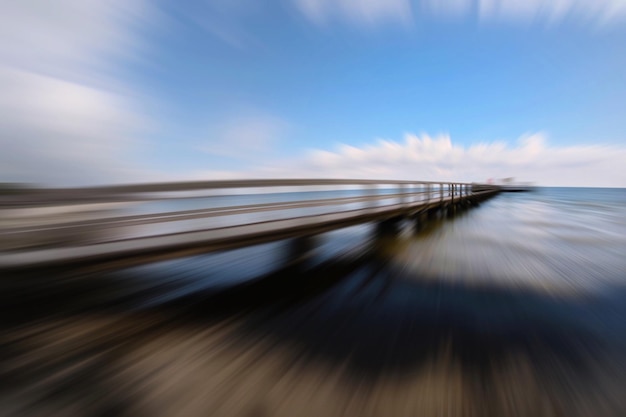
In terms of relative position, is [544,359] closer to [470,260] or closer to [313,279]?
[313,279]

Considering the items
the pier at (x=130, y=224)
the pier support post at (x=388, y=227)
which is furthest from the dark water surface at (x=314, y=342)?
the pier support post at (x=388, y=227)

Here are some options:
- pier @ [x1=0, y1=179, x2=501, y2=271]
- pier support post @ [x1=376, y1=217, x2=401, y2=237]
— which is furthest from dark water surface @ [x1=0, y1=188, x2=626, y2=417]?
pier support post @ [x1=376, y1=217, x2=401, y2=237]

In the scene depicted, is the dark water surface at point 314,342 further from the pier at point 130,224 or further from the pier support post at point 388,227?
the pier support post at point 388,227

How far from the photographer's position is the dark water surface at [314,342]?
1150mm

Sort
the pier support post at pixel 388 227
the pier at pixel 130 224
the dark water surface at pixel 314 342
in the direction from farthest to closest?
the pier support post at pixel 388 227 < the pier at pixel 130 224 < the dark water surface at pixel 314 342

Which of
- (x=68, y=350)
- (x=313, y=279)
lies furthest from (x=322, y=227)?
(x=68, y=350)

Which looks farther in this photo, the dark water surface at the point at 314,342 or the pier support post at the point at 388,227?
the pier support post at the point at 388,227

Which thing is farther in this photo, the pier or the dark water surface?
the pier

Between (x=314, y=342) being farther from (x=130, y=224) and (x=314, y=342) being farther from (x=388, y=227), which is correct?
(x=388, y=227)

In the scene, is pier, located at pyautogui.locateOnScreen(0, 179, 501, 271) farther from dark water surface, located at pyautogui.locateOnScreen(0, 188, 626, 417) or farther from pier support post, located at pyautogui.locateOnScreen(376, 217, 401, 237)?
pier support post, located at pyautogui.locateOnScreen(376, 217, 401, 237)

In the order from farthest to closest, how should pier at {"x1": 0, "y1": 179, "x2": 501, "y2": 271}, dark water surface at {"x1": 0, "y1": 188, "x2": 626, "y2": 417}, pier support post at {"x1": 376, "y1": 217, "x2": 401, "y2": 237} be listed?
pier support post at {"x1": 376, "y1": 217, "x2": 401, "y2": 237} < pier at {"x1": 0, "y1": 179, "x2": 501, "y2": 271} < dark water surface at {"x1": 0, "y1": 188, "x2": 626, "y2": 417}

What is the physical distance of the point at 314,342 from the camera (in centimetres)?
158

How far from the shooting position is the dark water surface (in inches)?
45.3

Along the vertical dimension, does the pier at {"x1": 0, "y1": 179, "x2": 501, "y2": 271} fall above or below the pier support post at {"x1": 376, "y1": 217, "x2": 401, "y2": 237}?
above
